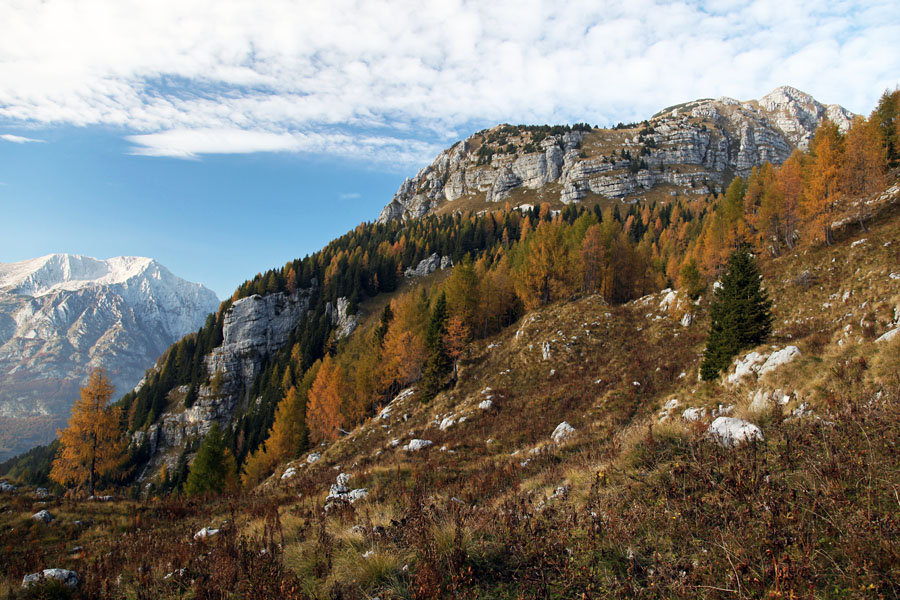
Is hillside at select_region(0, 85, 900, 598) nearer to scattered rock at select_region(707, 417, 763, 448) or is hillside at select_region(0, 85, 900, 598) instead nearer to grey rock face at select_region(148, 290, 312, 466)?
scattered rock at select_region(707, 417, 763, 448)

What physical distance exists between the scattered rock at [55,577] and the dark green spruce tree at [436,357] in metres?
29.6

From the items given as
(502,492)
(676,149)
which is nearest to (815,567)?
(502,492)

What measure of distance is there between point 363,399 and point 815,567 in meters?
45.9

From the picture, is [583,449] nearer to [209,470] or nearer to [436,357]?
[436,357]

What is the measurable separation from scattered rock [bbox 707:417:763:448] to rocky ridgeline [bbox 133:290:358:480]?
9173cm

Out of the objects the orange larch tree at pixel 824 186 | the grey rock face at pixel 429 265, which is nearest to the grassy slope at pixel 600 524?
the orange larch tree at pixel 824 186

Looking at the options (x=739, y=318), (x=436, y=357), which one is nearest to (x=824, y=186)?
(x=739, y=318)

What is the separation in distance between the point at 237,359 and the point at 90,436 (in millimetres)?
79911

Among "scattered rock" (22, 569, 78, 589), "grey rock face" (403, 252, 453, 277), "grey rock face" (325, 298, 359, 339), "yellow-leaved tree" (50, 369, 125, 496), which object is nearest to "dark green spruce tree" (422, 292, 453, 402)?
"yellow-leaved tree" (50, 369, 125, 496)

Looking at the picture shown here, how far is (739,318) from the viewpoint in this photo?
1827cm

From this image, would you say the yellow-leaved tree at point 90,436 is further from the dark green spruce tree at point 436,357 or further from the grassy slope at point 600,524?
the dark green spruce tree at point 436,357

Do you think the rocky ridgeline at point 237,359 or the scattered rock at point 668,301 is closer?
the scattered rock at point 668,301

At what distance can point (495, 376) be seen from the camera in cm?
3322

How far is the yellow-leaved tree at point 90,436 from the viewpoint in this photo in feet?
102
